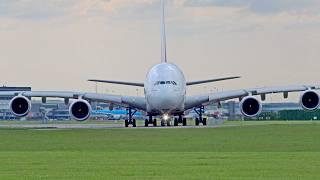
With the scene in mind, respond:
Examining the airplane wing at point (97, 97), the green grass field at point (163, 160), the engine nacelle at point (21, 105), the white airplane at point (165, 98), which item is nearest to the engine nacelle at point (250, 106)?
the white airplane at point (165, 98)

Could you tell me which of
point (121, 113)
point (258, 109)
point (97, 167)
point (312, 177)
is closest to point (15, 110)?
point (258, 109)

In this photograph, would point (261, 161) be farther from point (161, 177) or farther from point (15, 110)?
point (15, 110)

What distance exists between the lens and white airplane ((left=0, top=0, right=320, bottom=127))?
68.1 m

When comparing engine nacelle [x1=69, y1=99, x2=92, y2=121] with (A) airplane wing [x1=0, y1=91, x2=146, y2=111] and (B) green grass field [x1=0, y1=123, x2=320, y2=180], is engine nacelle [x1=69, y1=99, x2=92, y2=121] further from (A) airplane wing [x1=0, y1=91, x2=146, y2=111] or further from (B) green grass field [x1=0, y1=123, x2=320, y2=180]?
(B) green grass field [x1=0, y1=123, x2=320, y2=180]

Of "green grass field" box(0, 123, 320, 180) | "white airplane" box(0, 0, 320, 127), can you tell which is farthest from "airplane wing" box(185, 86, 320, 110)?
"green grass field" box(0, 123, 320, 180)

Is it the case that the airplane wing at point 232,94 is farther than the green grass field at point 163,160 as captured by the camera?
Answer: Yes

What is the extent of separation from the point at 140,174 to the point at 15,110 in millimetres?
46582

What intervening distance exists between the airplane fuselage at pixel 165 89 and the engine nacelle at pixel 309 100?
8070mm

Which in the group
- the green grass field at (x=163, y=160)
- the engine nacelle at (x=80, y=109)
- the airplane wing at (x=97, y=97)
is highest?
the airplane wing at (x=97, y=97)

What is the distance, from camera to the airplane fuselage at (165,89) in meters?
68.3

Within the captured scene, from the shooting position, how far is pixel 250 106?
69.2 metres

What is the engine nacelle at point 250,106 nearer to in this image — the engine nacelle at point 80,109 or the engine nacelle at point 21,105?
the engine nacelle at point 80,109

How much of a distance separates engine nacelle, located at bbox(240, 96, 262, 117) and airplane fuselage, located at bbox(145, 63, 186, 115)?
4240mm

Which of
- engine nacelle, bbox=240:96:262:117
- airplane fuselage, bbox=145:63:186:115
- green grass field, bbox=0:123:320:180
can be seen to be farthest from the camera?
engine nacelle, bbox=240:96:262:117
